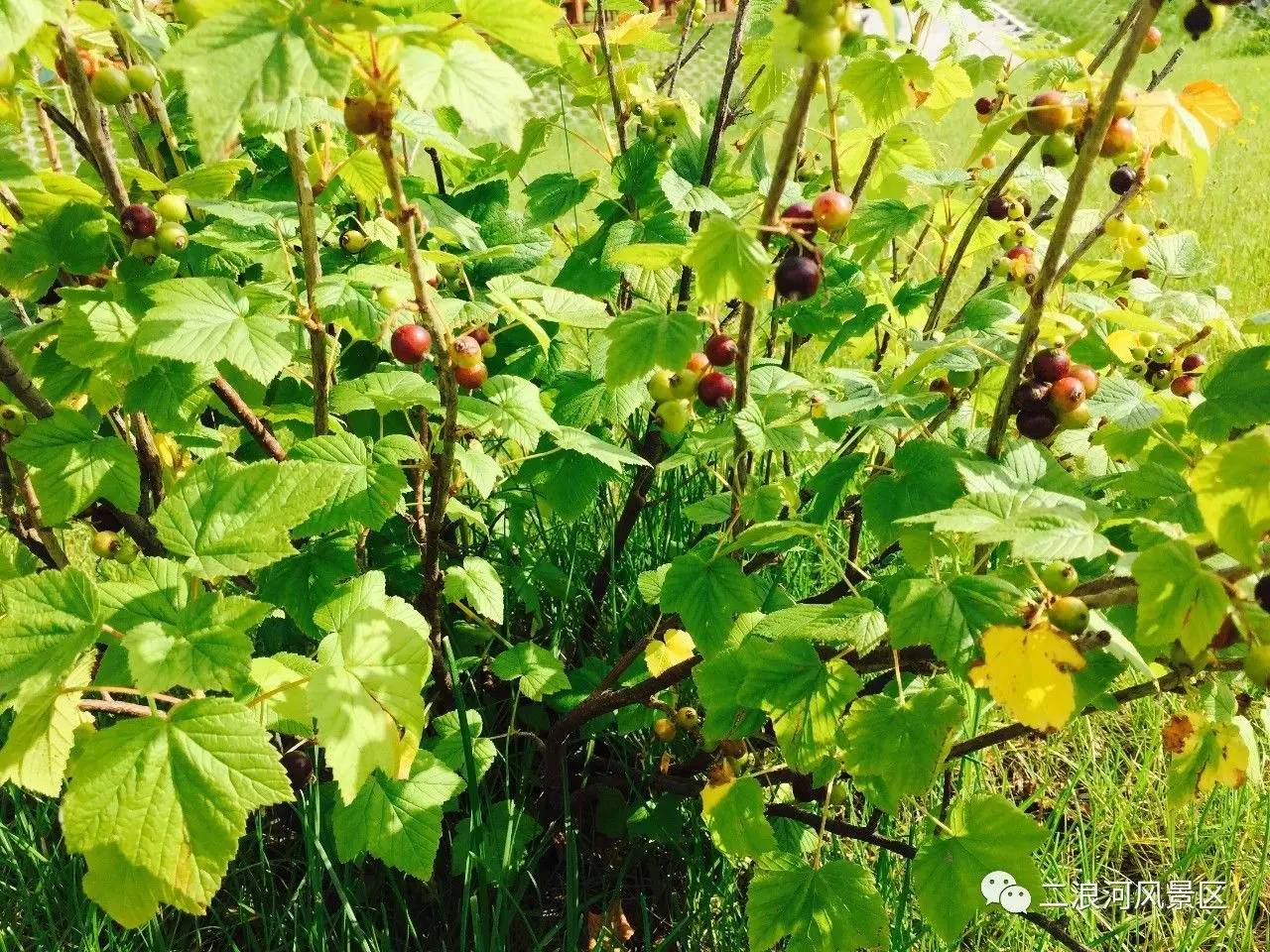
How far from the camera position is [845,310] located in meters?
1.82

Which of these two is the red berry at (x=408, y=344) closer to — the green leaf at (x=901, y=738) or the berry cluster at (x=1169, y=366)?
the green leaf at (x=901, y=738)

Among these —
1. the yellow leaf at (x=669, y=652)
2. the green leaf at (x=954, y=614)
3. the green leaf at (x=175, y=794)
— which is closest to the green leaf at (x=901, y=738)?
the green leaf at (x=954, y=614)

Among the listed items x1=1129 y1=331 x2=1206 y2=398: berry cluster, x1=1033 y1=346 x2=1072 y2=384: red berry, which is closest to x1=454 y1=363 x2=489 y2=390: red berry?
x1=1033 y1=346 x2=1072 y2=384: red berry

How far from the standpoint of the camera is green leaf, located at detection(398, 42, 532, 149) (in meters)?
0.83

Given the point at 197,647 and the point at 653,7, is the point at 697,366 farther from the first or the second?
the point at 653,7

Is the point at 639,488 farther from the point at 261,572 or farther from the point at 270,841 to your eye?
the point at 270,841

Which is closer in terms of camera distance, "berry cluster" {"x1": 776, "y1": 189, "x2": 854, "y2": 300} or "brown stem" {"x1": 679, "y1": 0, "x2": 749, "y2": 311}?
"berry cluster" {"x1": 776, "y1": 189, "x2": 854, "y2": 300}

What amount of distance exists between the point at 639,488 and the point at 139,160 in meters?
1.10

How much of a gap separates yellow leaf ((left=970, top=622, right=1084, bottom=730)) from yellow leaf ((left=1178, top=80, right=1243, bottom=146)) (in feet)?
2.06

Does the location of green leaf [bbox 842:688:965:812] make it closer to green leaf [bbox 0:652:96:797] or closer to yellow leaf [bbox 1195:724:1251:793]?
yellow leaf [bbox 1195:724:1251:793]

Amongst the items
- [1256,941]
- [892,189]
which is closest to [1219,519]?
[892,189]

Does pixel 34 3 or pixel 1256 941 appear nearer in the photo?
pixel 34 3

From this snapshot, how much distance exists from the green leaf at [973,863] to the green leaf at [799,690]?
0.24m

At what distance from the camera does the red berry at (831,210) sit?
122cm
